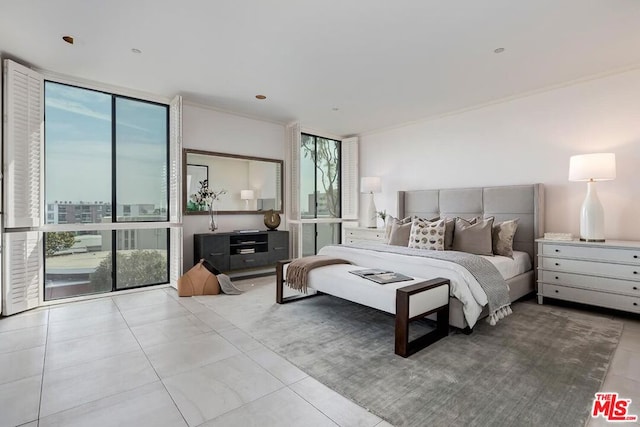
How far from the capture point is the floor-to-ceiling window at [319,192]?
20.3ft

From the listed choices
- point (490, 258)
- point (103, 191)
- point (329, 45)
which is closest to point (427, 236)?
point (490, 258)

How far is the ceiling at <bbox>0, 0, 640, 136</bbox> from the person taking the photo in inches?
97.9

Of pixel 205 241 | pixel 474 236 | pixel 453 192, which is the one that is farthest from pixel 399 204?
pixel 205 241

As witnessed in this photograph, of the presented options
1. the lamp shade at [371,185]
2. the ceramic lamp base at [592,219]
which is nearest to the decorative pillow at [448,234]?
the ceramic lamp base at [592,219]

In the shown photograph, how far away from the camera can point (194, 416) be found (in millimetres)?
1705

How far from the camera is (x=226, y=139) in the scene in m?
5.14

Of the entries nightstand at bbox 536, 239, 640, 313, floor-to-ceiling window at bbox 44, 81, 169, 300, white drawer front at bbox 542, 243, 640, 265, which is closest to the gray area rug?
nightstand at bbox 536, 239, 640, 313

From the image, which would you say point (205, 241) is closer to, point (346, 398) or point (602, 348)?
point (346, 398)

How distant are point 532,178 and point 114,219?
5623 millimetres

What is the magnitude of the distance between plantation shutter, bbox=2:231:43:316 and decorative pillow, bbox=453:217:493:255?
194 inches

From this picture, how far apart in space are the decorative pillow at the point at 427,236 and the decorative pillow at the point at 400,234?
149mm

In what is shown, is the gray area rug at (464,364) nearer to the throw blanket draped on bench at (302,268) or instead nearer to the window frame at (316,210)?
the throw blanket draped on bench at (302,268)

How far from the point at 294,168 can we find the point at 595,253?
4344 millimetres

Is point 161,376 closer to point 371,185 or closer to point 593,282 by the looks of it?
point 593,282
